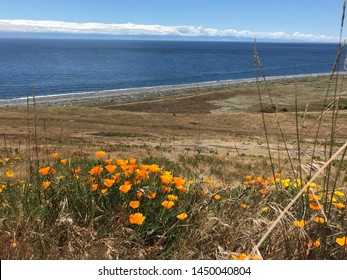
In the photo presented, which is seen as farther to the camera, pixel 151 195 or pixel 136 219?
pixel 151 195

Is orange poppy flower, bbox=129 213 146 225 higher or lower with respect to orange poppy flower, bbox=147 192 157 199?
lower

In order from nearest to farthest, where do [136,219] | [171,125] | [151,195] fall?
[136,219] < [151,195] < [171,125]

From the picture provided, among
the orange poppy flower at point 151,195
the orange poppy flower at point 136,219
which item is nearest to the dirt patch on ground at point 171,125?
the orange poppy flower at point 151,195

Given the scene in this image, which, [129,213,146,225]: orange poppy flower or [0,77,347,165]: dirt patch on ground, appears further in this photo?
[0,77,347,165]: dirt patch on ground

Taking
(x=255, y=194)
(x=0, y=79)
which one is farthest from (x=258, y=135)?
(x=0, y=79)

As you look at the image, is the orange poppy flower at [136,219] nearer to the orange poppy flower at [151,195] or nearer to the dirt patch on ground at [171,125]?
the orange poppy flower at [151,195]

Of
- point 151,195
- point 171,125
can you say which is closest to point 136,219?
point 151,195

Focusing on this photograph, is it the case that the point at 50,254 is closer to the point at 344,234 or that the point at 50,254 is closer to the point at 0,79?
the point at 344,234

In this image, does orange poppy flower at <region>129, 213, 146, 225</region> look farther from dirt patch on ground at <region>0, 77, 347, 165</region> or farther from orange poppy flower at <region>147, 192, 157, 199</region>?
dirt patch on ground at <region>0, 77, 347, 165</region>

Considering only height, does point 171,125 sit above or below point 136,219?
below

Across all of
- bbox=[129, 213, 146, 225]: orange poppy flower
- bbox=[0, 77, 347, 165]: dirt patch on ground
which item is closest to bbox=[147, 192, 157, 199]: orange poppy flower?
bbox=[129, 213, 146, 225]: orange poppy flower

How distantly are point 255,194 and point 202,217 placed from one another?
0.86 m

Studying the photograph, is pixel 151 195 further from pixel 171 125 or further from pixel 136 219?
pixel 171 125

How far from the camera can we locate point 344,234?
246 cm
